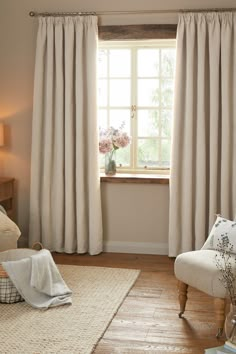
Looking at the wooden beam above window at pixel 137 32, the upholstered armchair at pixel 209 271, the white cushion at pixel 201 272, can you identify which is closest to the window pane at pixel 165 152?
the wooden beam above window at pixel 137 32

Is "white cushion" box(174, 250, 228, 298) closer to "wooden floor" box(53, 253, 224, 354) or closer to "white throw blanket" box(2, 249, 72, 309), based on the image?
"wooden floor" box(53, 253, 224, 354)

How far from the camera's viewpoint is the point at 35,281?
12.6 feet

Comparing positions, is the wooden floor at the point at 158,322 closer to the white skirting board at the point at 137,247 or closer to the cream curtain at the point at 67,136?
the white skirting board at the point at 137,247

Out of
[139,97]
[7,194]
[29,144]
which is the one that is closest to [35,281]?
[7,194]

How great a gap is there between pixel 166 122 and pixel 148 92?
1.11ft

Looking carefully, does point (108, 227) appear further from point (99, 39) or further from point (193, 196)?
point (99, 39)

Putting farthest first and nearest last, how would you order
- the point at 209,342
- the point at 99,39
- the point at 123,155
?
the point at 123,155 < the point at 99,39 < the point at 209,342

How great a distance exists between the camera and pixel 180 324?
3.63 meters

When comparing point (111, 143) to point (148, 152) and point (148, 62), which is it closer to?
point (148, 152)

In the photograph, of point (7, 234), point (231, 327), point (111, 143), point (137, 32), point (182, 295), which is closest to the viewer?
point (231, 327)

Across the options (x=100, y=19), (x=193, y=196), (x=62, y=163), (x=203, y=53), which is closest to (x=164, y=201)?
(x=193, y=196)

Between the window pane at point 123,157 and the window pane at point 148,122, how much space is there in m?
0.22

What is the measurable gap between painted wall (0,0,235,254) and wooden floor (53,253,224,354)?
1.96ft

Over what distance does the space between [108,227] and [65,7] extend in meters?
2.13
